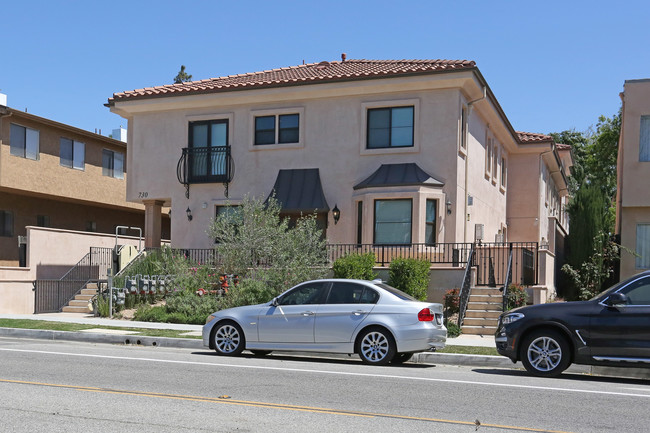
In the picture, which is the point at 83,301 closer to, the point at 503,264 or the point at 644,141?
the point at 503,264

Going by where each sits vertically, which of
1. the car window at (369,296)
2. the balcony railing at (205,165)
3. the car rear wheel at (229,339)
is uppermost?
the balcony railing at (205,165)

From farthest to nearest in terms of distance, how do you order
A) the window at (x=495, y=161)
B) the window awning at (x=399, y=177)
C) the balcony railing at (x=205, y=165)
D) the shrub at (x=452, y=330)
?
the window at (x=495, y=161) < the balcony railing at (x=205, y=165) < the window awning at (x=399, y=177) < the shrub at (x=452, y=330)

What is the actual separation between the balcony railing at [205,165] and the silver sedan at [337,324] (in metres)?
11.8

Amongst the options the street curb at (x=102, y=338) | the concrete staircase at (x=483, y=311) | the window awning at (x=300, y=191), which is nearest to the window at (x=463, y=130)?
the window awning at (x=300, y=191)

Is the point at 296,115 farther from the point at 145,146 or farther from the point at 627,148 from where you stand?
the point at 627,148

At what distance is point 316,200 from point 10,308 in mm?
10475

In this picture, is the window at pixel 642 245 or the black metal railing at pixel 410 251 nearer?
the black metal railing at pixel 410 251

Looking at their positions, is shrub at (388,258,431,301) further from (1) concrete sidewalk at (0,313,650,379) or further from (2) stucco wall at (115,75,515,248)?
(2) stucco wall at (115,75,515,248)

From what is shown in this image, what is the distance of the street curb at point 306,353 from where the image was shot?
41.1 ft

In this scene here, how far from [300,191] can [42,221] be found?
48.5 ft

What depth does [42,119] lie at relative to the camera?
3006 cm

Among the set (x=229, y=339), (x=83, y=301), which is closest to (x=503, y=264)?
(x=229, y=339)

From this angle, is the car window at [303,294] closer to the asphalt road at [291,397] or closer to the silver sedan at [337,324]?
the silver sedan at [337,324]

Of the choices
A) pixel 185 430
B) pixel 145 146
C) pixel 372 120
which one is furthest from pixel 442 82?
pixel 185 430
